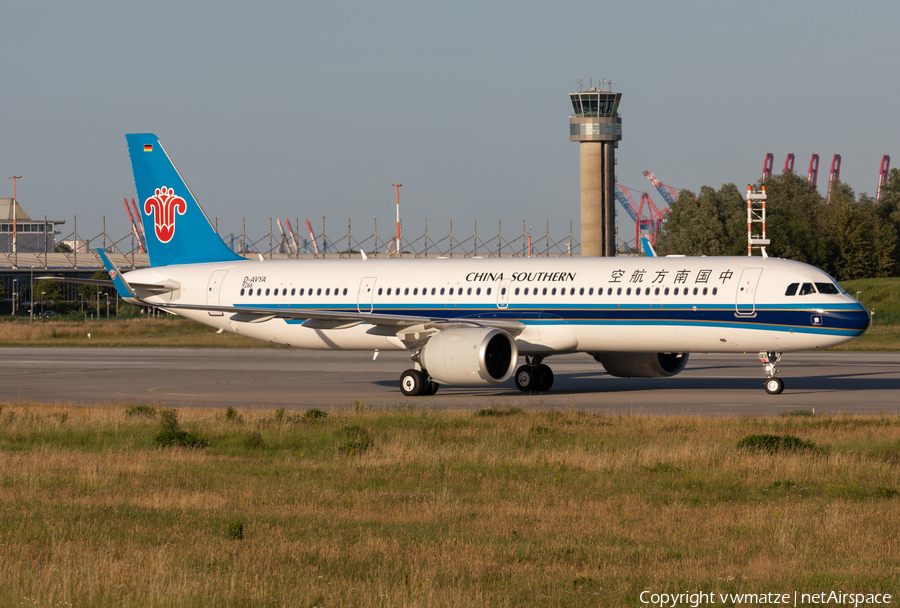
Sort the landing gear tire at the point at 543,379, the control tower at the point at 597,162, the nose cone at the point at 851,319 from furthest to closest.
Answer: the control tower at the point at 597,162
the landing gear tire at the point at 543,379
the nose cone at the point at 851,319

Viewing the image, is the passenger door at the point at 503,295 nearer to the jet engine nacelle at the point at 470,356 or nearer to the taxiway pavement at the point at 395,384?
the jet engine nacelle at the point at 470,356

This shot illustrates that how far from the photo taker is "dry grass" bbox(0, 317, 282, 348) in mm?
66625

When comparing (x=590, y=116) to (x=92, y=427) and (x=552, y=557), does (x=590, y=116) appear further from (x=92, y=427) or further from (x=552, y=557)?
(x=552, y=557)

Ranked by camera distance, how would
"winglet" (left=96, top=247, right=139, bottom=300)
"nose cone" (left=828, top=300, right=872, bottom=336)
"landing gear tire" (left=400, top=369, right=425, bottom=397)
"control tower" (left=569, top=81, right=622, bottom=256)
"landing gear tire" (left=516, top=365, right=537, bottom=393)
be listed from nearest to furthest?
"nose cone" (left=828, top=300, right=872, bottom=336) < "landing gear tire" (left=400, top=369, right=425, bottom=397) < "landing gear tire" (left=516, top=365, right=537, bottom=393) < "winglet" (left=96, top=247, right=139, bottom=300) < "control tower" (left=569, top=81, right=622, bottom=256)

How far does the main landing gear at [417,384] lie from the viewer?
34.4 meters

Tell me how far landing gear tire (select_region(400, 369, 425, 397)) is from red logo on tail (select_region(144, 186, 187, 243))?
485 inches

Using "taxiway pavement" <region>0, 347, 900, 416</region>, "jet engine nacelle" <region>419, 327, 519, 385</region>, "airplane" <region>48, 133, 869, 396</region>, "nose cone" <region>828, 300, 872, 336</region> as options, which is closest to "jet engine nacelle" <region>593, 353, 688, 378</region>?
"airplane" <region>48, 133, 869, 396</region>

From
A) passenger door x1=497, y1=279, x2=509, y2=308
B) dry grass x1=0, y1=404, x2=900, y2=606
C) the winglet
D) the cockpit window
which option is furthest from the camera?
the winglet

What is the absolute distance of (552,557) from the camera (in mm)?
12219

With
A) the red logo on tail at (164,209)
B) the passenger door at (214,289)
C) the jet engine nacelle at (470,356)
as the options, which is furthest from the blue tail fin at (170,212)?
the jet engine nacelle at (470,356)

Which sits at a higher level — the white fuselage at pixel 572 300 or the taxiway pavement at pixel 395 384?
the white fuselage at pixel 572 300

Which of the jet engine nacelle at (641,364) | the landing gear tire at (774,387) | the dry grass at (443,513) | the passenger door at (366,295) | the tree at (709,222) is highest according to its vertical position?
the tree at (709,222)

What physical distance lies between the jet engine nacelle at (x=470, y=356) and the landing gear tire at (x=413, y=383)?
5.03ft

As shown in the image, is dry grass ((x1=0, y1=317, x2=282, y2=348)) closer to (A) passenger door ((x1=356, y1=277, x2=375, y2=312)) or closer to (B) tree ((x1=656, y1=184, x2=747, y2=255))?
(A) passenger door ((x1=356, y1=277, x2=375, y2=312))
